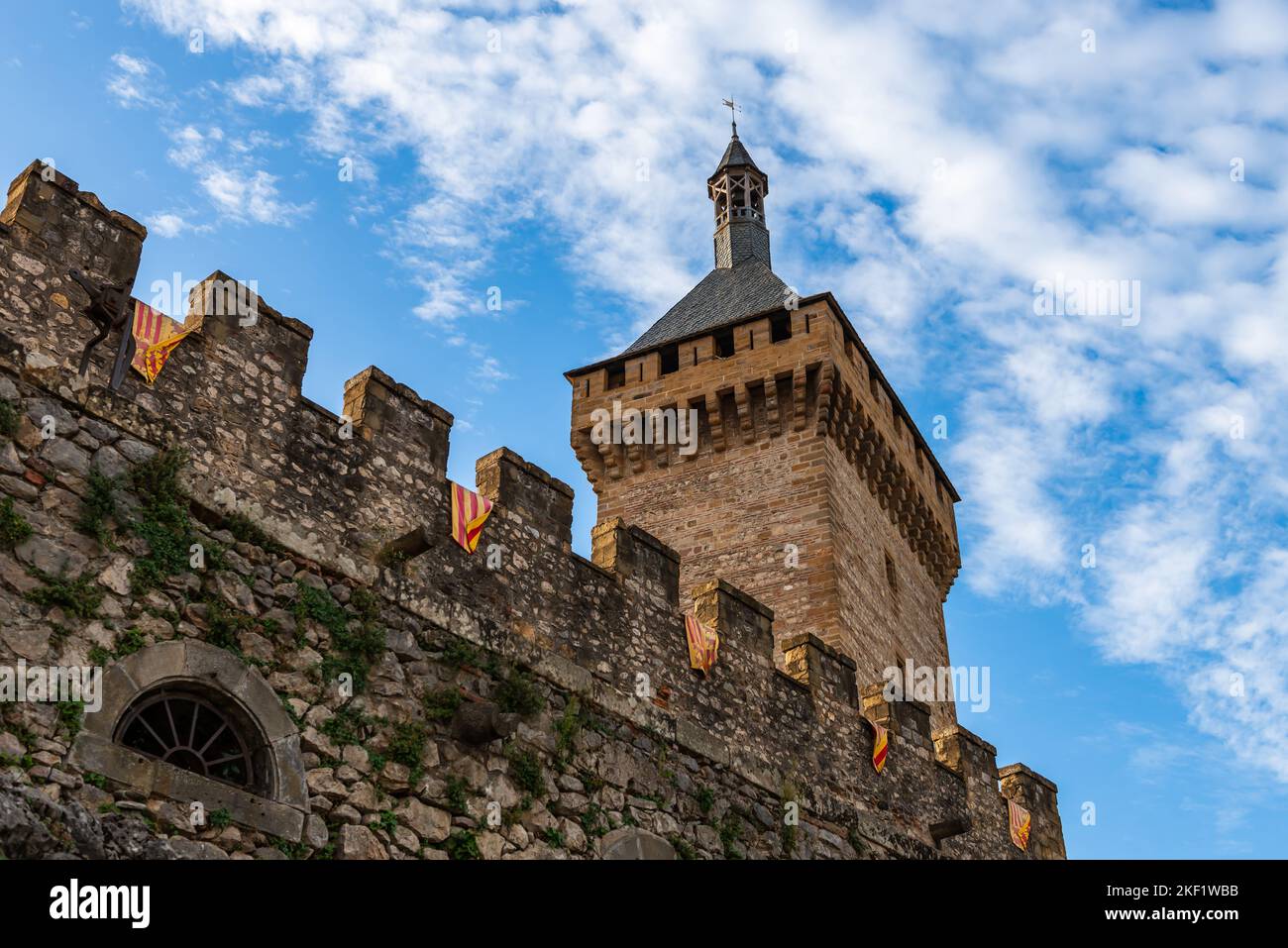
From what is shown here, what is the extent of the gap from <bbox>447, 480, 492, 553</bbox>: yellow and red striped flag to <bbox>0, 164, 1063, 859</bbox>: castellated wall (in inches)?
3.9

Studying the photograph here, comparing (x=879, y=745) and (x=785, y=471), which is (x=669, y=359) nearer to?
(x=785, y=471)

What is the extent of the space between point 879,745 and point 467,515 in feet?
16.5

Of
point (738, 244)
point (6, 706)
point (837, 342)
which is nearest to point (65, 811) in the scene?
point (6, 706)

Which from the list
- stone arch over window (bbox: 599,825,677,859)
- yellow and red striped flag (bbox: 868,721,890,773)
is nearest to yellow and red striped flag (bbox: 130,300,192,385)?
stone arch over window (bbox: 599,825,677,859)

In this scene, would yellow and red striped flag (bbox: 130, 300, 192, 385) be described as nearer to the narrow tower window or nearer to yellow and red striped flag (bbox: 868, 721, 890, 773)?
yellow and red striped flag (bbox: 868, 721, 890, 773)

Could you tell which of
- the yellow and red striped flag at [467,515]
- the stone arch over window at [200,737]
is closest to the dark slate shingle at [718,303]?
the yellow and red striped flag at [467,515]

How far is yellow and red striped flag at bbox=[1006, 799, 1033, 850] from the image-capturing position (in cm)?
1416

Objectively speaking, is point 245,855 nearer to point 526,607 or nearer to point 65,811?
point 65,811

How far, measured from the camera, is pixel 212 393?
25.5 ft

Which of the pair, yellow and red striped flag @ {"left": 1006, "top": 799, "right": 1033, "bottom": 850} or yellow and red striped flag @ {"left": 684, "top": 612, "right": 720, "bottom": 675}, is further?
yellow and red striped flag @ {"left": 1006, "top": 799, "right": 1033, "bottom": 850}

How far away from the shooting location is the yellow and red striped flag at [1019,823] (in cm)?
1416

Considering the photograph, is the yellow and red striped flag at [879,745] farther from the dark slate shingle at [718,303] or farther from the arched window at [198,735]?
the dark slate shingle at [718,303]
